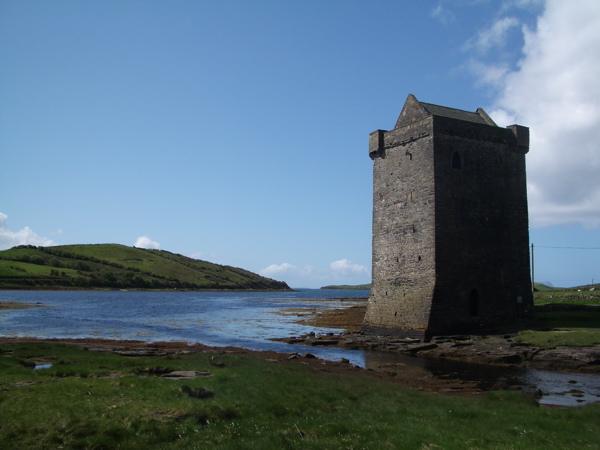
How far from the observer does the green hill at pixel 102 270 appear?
117 meters

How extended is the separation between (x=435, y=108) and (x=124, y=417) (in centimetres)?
2989

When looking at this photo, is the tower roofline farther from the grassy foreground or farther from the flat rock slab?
the flat rock slab

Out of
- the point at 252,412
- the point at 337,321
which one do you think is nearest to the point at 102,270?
the point at 337,321

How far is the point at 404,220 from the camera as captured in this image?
102 feet

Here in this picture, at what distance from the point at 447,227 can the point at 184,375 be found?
63.3 feet

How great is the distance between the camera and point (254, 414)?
1108 centimetres

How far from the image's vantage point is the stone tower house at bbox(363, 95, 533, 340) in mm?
29016

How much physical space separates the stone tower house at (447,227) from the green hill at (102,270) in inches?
4114

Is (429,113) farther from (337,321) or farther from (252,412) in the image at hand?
(252,412)

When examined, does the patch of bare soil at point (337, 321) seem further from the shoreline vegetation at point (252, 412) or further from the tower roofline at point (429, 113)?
the shoreline vegetation at point (252, 412)

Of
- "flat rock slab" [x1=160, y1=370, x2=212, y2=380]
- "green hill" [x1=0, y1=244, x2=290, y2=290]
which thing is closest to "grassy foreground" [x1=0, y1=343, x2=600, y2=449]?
"flat rock slab" [x1=160, y1=370, x2=212, y2=380]

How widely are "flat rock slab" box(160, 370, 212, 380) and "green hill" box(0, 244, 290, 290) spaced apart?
363 ft

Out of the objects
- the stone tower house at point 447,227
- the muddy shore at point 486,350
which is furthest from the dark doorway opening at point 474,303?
the muddy shore at point 486,350

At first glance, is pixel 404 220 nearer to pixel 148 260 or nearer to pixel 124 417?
pixel 124 417
